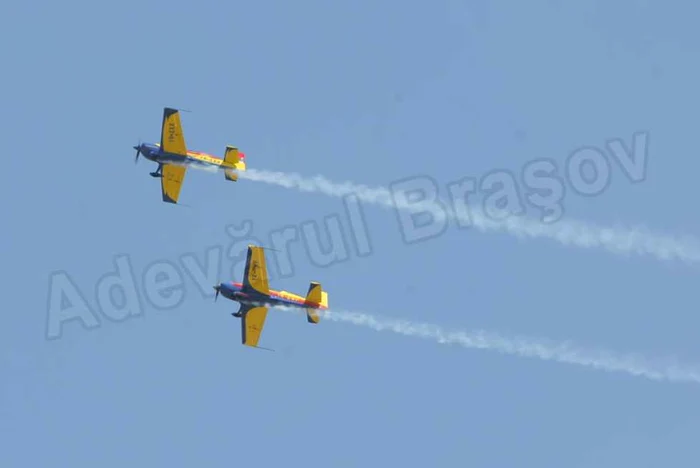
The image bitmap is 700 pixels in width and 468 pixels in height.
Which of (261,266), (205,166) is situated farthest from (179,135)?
(261,266)

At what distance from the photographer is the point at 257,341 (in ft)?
293

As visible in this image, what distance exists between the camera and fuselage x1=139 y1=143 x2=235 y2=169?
91.9 m

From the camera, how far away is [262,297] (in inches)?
3479

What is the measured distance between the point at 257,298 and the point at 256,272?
5.13 ft

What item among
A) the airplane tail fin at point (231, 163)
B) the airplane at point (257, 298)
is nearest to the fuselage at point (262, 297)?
the airplane at point (257, 298)

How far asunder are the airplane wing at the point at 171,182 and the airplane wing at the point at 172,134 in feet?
5.53

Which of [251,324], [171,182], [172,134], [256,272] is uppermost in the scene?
[172,134]

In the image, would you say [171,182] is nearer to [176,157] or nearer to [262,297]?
[176,157]

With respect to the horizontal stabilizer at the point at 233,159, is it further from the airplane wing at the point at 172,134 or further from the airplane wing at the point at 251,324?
the airplane wing at the point at 251,324

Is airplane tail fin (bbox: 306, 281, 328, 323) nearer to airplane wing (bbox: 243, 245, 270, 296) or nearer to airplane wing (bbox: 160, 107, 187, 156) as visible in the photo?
airplane wing (bbox: 243, 245, 270, 296)

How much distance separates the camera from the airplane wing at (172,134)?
9112 centimetres

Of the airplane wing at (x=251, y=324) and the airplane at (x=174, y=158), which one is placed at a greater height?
the airplane at (x=174, y=158)

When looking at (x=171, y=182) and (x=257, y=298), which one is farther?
(x=171, y=182)

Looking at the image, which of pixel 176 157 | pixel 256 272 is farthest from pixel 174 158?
pixel 256 272
